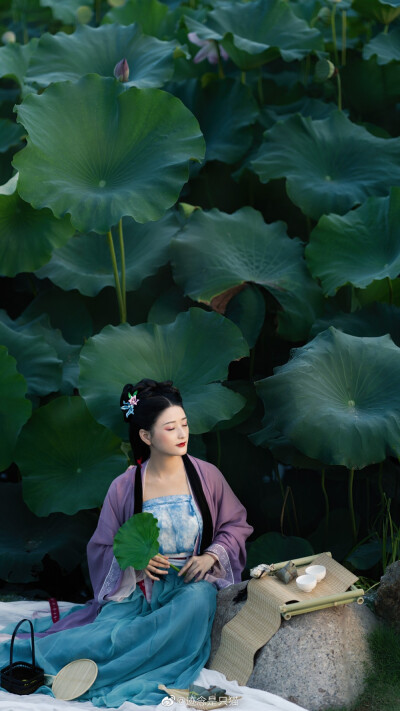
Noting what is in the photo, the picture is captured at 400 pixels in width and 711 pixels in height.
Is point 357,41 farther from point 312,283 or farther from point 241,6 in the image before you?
point 312,283

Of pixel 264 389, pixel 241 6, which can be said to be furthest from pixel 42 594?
pixel 241 6

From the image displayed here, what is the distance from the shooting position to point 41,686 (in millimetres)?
3113

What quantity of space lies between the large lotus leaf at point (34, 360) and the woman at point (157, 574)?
1091mm

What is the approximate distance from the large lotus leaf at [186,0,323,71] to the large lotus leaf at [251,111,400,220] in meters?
0.48

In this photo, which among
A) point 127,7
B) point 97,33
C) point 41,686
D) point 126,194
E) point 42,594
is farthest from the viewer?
point 127,7

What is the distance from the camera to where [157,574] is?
10.6ft

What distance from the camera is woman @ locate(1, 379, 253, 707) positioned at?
3.11 metres

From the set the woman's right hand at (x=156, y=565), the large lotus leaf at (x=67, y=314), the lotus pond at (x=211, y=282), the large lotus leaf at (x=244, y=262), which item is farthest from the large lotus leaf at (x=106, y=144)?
the woman's right hand at (x=156, y=565)

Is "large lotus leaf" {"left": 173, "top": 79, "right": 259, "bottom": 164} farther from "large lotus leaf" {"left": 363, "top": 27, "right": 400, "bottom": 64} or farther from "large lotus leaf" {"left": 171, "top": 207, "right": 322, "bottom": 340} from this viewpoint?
"large lotus leaf" {"left": 363, "top": 27, "right": 400, "bottom": 64}

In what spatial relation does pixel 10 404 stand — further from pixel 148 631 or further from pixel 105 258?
pixel 148 631

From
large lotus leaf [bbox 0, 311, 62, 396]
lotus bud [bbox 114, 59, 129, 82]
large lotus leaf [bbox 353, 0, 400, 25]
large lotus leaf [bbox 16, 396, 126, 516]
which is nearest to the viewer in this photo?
large lotus leaf [bbox 16, 396, 126, 516]

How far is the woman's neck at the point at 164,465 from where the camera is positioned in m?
3.30

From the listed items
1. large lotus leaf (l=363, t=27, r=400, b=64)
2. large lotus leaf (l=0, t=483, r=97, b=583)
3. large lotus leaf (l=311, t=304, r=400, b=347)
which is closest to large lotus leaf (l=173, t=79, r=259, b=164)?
large lotus leaf (l=363, t=27, r=400, b=64)

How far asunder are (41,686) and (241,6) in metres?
3.89
